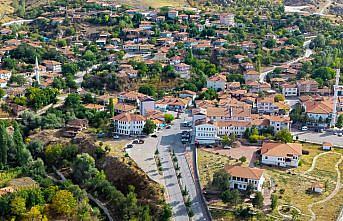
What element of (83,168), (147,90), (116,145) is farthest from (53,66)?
(83,168)

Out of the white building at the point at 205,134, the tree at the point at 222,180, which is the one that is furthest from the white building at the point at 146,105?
the tree at the point at 222,180

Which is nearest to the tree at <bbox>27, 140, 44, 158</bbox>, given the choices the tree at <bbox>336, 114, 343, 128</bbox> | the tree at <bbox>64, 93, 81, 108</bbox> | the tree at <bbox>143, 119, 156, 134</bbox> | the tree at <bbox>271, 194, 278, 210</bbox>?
the tree at <bbox>64, 93, 81, 108</bbox>

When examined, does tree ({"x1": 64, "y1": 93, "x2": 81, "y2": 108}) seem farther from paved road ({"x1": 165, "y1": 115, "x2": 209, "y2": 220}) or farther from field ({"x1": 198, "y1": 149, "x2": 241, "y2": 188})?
field ({"x1": 198, "y1": 149, "x2": 241, "y2": 188})

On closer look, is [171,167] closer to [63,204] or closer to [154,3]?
[63,204]

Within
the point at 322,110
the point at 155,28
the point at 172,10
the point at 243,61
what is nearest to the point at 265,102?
the point at 322,110

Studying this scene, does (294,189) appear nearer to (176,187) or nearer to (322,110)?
(176,187)

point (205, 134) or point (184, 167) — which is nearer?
point (184, 167)

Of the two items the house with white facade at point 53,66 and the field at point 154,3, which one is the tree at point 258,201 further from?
the field at point 154,3
